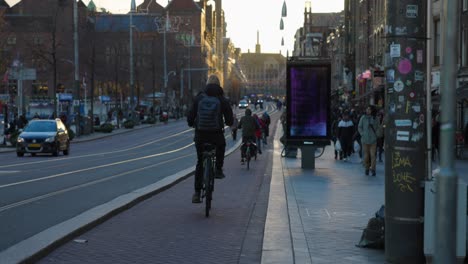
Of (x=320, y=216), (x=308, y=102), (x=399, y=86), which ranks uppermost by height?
(x=399, y=86)

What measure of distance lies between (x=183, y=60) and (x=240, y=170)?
88158 millimetres

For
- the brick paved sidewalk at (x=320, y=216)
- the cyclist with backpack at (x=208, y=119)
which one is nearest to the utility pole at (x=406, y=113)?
the brick paved sidewalk at (x=320, y=216)

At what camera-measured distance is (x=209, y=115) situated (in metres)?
11.3

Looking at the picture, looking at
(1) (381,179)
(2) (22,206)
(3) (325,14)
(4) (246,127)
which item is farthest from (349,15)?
(3) (325,14)

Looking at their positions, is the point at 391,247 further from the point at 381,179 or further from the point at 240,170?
the point at 240,170

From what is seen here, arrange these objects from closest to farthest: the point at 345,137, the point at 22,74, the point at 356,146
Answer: the point at 345,137 → the point at 356,146 → the point at 22,74

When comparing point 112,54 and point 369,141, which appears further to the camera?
point 112,54

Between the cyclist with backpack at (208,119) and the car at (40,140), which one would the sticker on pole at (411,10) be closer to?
the cyclist with backpack at (208,119)

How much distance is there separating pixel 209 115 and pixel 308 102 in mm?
12833

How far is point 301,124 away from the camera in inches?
943

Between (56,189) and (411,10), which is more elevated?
(411,10)

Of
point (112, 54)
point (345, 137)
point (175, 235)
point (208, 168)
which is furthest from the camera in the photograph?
point (112, 54)

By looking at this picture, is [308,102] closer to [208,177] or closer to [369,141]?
[369,141]

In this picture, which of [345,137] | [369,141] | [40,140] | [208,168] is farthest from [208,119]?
[40,140]
